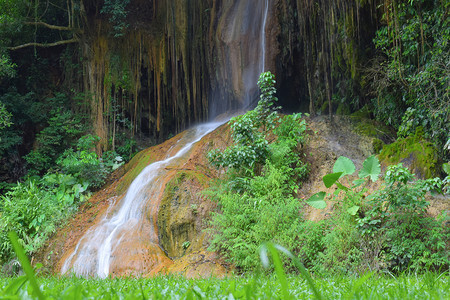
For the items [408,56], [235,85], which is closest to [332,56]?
[408,56]

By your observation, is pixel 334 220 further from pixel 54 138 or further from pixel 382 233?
pixel 54 138

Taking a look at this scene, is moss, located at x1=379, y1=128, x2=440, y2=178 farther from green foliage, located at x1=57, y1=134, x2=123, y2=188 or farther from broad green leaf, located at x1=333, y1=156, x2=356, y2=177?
green foliage, located at x1=57, y1=134, x2=123, y2=188

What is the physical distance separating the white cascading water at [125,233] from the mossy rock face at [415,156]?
17.0 ft

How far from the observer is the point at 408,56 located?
866 cm

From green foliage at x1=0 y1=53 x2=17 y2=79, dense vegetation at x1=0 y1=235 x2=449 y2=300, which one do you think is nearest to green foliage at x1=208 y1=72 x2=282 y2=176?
dense vegetation at x1=0 y1=235 x2=449 y2=300

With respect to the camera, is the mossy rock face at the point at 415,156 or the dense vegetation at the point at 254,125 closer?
the dense vegetation at the point at 254,125

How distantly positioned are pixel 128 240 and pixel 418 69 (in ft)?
25.5

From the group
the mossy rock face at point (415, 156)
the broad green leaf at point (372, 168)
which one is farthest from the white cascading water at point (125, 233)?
the mossy rock face at point (415, 156)

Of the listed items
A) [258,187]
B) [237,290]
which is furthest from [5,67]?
[237,290]

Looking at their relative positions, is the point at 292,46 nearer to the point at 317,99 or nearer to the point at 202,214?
the point at 317,99

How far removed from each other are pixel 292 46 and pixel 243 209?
9163 mm

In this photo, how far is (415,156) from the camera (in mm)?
6883

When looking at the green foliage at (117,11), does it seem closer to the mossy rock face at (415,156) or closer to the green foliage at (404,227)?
the mossy rock face at (415,156)

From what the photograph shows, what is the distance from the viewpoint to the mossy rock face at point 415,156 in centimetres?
662
